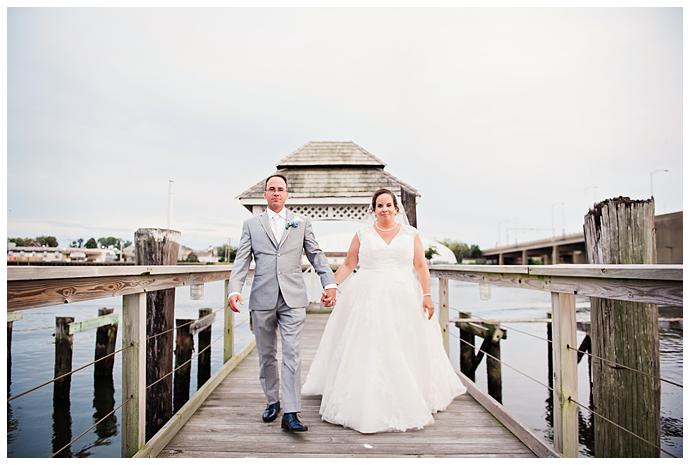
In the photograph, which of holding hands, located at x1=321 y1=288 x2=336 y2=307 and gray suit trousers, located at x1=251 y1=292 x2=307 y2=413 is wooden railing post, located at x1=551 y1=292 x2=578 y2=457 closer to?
holding hands, located at x1=321 y1=288 x2=336 y2=307

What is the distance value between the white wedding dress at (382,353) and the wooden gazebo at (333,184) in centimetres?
608

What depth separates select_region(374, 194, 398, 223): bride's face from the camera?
385 cm

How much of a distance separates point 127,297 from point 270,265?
1.00 m

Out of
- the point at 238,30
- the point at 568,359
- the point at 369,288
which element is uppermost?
the point at 238,30

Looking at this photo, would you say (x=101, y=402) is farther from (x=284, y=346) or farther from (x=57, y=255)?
(x=57, y=255)

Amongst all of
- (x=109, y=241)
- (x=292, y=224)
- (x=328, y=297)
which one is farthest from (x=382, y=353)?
(x=109, y=241)

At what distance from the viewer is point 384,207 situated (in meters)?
3.85

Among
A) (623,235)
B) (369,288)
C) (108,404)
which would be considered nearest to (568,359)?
(623,235)

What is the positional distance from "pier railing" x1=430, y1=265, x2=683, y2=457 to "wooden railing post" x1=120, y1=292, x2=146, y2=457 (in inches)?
96.5

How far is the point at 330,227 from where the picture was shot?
43.1 ft

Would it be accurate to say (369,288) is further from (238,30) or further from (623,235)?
(238,30)

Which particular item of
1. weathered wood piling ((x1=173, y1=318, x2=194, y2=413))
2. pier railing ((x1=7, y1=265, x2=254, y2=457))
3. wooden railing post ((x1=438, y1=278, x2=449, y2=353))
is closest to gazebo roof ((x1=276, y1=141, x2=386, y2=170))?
weathered wood piling ((x1=173, y1=318, x2=194, y2=413))

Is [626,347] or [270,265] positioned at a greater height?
[270,265]

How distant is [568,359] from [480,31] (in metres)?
6.09
